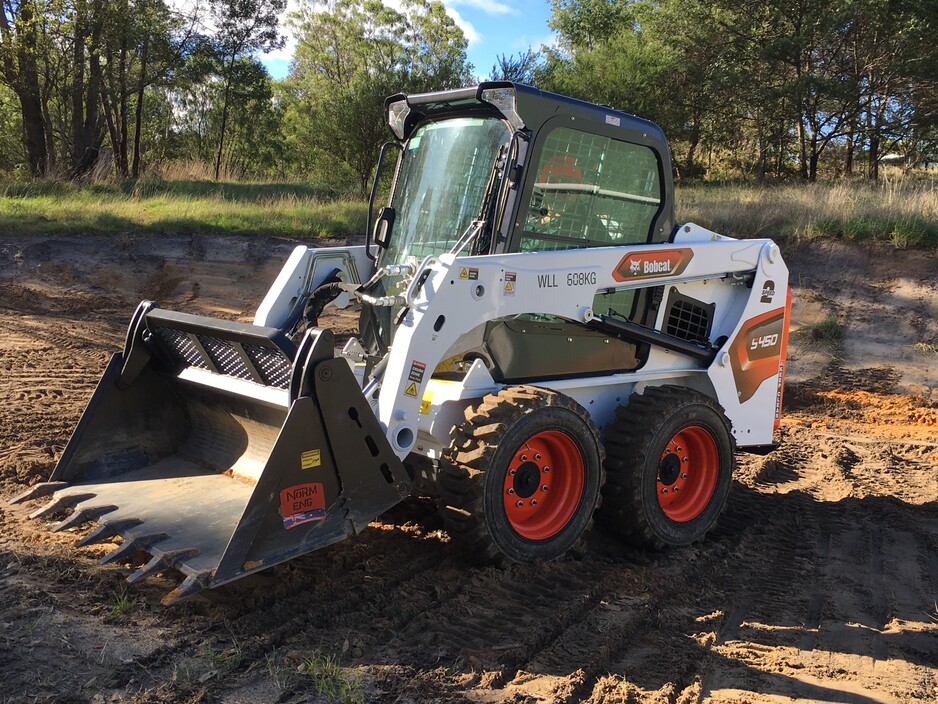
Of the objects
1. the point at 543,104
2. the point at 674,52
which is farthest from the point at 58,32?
the point at 543,104

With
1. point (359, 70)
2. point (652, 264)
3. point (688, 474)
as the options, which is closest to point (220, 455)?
point (652, 264)

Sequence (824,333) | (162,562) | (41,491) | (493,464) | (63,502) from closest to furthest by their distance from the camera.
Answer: (162,562), (493,464), (63,502), (41,491), (824,333)

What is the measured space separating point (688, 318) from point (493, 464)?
213 centimetres

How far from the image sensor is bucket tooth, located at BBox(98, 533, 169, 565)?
377 cm

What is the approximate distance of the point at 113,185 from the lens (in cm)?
1623

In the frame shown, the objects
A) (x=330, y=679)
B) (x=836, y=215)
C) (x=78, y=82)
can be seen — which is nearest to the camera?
(x=330, y=679)

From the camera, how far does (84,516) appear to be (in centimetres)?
416

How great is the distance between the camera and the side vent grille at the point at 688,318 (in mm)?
5535

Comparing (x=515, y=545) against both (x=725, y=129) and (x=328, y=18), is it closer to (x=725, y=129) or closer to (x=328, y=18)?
(x=725, y=129)

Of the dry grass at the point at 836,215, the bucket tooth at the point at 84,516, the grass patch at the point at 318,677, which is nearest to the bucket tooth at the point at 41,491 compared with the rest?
the bucket tooth at the point at 84,516

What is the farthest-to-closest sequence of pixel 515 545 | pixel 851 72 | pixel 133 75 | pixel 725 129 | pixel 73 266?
1. pixel 725 129
2. pixel 133 75
3. pixel 851 72
4. pixel 73 266
5. pixel 515 545

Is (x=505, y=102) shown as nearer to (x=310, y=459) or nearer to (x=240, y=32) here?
(x=310, y=459)

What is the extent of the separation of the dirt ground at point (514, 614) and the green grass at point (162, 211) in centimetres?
640

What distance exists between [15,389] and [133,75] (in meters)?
17.9
